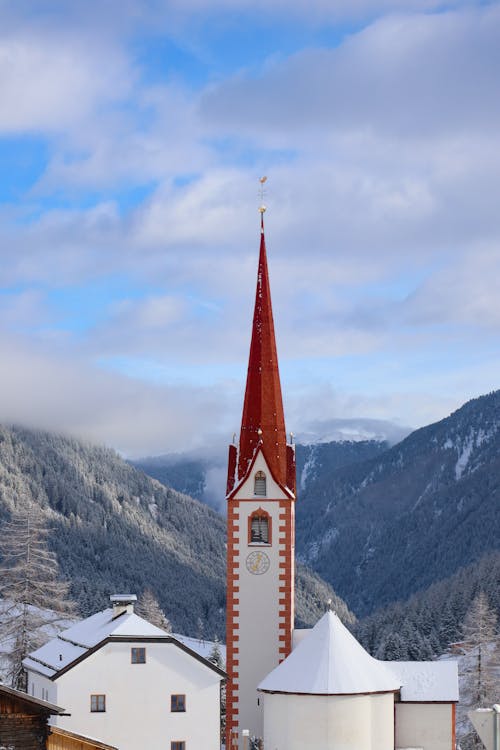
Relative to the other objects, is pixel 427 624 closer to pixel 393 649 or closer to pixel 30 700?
pixel 393 649

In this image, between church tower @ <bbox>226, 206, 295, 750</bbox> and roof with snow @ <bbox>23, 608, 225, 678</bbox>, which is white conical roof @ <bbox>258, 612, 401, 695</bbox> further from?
church tower @ <bbox>226, 206, 295, 750</bbox>

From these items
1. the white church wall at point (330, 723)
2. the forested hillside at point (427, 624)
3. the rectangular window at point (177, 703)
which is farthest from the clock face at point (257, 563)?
the forested hillside at point (427, 624)

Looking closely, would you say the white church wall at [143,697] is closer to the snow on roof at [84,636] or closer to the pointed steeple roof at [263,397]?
the snow on roof at [84,636]

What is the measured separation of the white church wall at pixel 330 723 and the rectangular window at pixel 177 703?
3.74 metres

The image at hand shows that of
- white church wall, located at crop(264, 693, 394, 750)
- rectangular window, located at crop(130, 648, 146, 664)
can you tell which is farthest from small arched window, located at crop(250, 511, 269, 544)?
white church wall, located at crop(264, 693, 394, 750)

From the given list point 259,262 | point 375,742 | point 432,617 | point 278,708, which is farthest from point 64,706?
point 432,617

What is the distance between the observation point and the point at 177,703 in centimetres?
5731

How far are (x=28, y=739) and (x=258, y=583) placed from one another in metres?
20.4

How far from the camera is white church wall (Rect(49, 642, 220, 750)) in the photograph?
184ft

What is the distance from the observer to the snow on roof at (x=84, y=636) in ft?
188

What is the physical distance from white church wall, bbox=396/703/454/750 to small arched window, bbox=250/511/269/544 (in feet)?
32.2

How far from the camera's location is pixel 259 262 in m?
68.4

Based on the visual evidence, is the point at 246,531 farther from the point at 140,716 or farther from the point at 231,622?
the point at 140,716

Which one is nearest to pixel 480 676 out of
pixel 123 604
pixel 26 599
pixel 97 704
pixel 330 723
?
pixel 26 599
